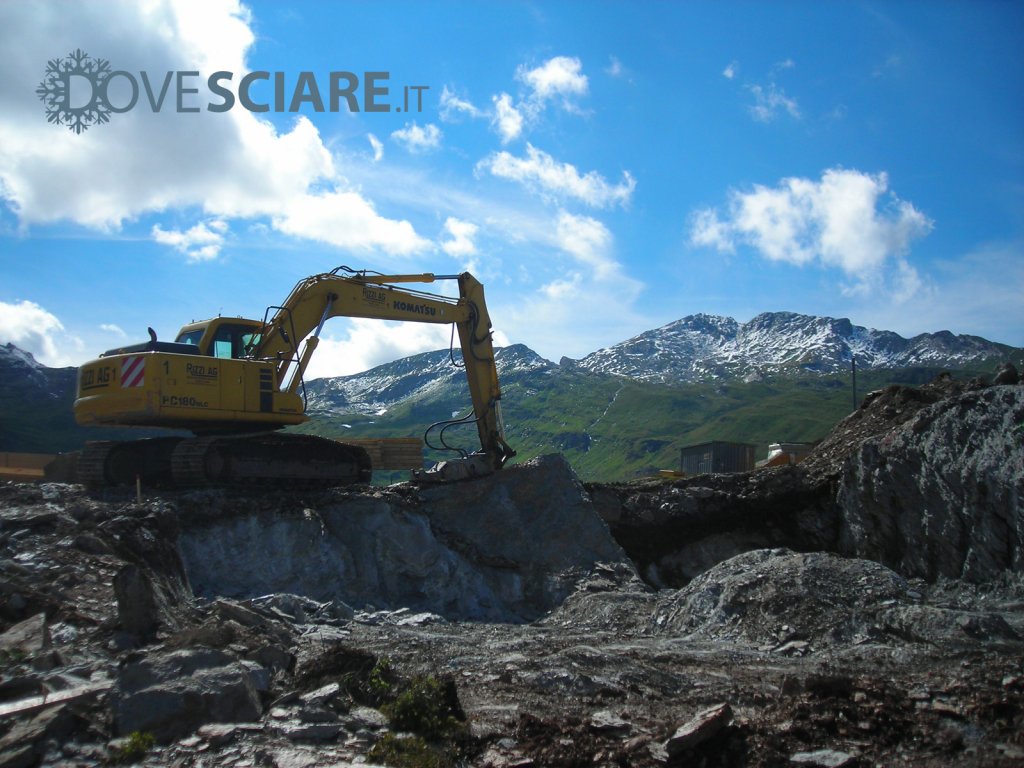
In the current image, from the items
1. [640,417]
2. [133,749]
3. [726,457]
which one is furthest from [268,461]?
[640,417]

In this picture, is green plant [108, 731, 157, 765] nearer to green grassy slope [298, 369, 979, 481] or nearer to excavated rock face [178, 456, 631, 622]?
excavated rock face [178, 456, 631, 622]

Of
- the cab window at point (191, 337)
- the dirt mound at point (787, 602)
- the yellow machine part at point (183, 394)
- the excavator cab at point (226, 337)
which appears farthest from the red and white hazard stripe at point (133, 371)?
the dirt mound at point (787, 602)

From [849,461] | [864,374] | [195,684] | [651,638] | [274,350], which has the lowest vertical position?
[651,638]

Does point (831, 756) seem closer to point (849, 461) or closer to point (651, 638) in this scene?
point (651, 638)

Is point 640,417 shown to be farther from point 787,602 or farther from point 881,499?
point 787,602

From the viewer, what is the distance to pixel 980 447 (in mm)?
14562

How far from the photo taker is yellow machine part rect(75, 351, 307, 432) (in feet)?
50.6

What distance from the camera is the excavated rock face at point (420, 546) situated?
547 inches

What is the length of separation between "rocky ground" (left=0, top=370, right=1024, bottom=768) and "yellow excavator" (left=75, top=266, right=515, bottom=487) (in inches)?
52.3

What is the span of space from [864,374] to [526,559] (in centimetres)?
19447

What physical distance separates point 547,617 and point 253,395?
696 centimetres

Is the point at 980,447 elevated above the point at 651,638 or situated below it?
above

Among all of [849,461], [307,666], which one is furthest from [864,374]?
[307,666]

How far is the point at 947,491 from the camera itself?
15086 millimetres
